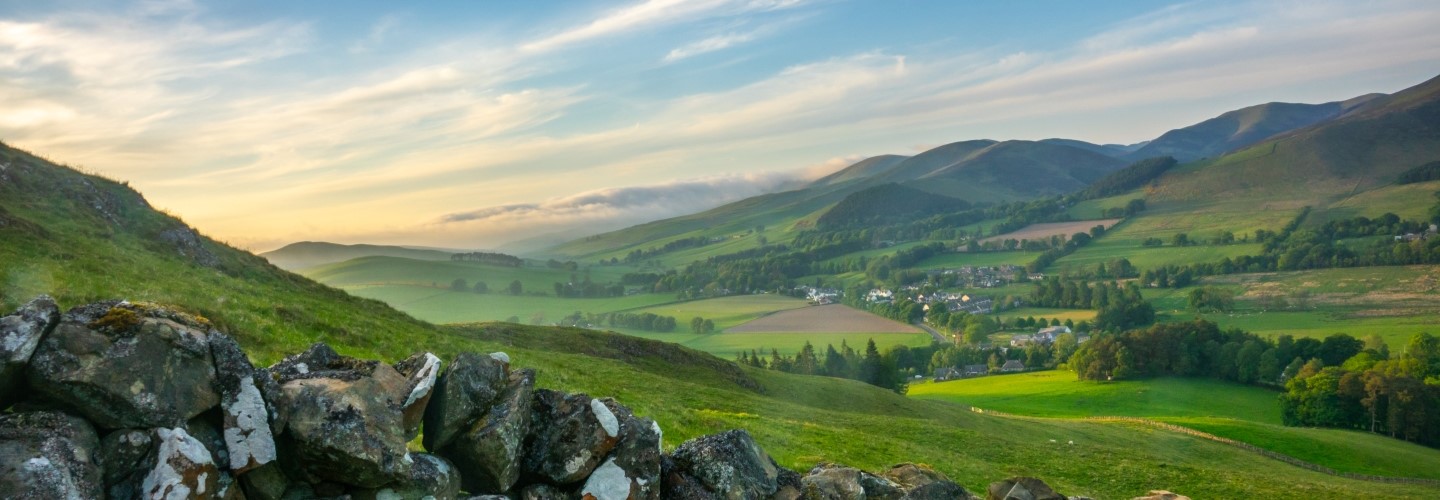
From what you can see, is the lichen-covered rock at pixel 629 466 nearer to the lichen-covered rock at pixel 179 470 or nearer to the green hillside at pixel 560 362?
the lichen-covered rock at pixel 179 470

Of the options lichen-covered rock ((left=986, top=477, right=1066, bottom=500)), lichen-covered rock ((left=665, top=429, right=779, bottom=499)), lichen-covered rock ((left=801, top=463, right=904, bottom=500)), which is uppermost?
lichen-covered rock ((left=665, top=429, right=779, bottom=499))

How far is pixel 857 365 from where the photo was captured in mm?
108500

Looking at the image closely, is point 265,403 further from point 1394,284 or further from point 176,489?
point 1394,284

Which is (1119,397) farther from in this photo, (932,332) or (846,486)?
(846,486)

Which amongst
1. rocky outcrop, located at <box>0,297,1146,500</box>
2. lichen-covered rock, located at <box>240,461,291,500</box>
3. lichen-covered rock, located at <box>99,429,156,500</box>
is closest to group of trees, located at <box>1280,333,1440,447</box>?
rocky outcrop, located at <box>0,297,1146,500</box>

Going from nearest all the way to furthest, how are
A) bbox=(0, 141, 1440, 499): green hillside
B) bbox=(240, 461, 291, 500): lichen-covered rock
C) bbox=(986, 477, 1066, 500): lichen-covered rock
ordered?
1. bbox=(240, 461, 291, 500): lichen-covered rock
2. bbox=(986, 477, 1066, 500): lichen-covered rock
3. bbox=(0, 141, 1440, 499): green hillside

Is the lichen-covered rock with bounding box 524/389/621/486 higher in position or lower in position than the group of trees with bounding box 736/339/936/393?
higher

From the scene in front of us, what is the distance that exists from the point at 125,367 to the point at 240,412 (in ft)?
3.50

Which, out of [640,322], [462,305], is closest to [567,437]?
[640,322]

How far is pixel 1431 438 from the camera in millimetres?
79875

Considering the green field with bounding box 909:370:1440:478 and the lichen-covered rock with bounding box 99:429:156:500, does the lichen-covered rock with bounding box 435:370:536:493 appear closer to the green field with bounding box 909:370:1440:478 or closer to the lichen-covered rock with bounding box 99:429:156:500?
the lichen-covered rock with bounding box 99:429:156:500

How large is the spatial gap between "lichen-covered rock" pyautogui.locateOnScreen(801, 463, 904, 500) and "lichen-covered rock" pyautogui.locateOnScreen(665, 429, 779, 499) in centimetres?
96

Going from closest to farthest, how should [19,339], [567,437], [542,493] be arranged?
1. [19,339]
2. [542,493]
3. [567,437]

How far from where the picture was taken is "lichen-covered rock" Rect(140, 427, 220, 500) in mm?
6898
